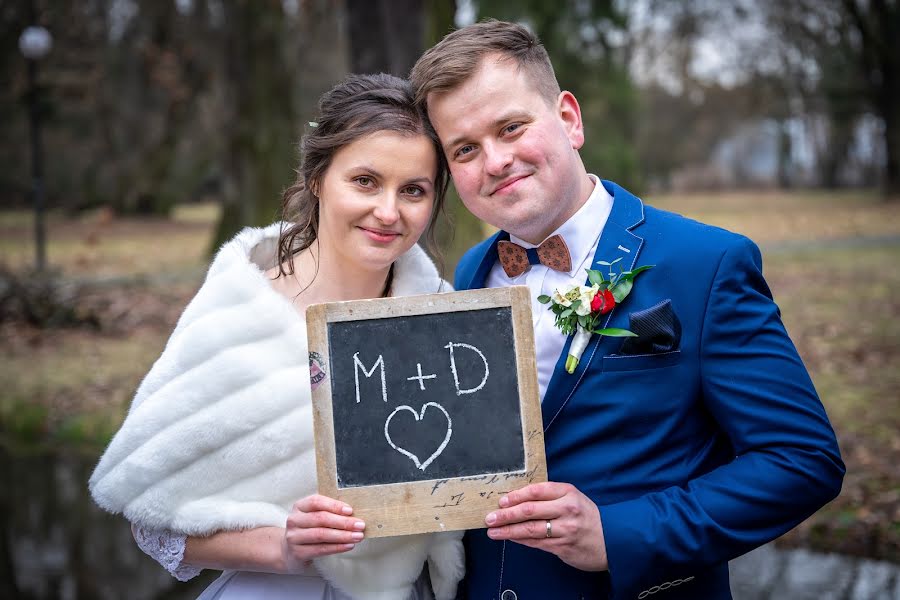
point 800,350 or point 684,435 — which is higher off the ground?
point 684,435

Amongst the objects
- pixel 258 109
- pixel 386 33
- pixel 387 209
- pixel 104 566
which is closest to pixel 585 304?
pixel 387 209

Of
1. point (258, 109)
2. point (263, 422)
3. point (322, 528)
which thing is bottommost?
point (322, 528)

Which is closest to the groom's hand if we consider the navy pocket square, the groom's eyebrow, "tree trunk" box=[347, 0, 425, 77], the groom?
the groom

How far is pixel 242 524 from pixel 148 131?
32826 mm

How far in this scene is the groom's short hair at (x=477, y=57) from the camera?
245 centimetres

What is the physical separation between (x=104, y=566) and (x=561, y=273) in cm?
393

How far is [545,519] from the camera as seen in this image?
2.07m

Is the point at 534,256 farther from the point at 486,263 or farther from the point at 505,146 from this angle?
the point at 505,146

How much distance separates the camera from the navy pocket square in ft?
7.35

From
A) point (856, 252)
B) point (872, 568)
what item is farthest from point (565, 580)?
point (856, 252)

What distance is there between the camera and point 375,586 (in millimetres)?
2498

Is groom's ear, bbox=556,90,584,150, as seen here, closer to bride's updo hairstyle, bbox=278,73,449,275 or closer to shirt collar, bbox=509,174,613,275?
shirt collar, bbox=509,174,613,275

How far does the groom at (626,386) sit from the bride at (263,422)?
16 centimetres

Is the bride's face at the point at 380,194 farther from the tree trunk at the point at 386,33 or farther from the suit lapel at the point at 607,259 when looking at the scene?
the tree trunk at the point at 386,33
